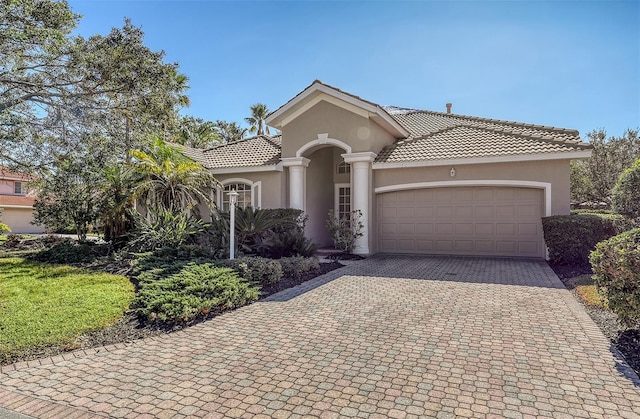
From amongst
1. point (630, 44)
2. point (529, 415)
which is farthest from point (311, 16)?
point (529, 415)

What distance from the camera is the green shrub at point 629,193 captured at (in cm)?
1029

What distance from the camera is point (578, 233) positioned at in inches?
408

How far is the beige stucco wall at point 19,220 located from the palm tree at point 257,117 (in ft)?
82.0

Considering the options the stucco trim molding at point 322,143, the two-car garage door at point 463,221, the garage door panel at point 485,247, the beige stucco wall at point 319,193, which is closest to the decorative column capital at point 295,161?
the stucco trim molding at point 322,143

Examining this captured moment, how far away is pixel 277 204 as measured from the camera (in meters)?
15.7

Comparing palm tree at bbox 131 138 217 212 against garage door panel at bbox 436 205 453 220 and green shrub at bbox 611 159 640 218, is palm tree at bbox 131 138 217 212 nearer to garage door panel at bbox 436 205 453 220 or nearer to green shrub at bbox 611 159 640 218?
garage door panel at bbox 436 205 453 220

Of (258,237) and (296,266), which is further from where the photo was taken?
(258,237)

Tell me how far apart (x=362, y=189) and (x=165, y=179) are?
717 cm

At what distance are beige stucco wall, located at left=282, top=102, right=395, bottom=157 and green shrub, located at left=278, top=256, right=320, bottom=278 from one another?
17.7 ft

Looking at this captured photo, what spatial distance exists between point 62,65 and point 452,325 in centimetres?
1416

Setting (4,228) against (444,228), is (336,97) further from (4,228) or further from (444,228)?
(4,228)

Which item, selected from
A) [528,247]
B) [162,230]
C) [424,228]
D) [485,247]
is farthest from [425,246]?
[162,230]

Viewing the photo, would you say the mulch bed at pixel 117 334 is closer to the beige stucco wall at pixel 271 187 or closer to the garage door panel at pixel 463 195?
the beige stucco wall at pixel 271 187

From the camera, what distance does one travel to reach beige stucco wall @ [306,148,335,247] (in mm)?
15961
